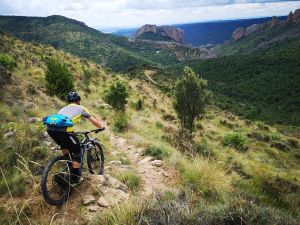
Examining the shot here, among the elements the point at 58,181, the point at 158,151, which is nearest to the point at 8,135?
the point at 58,181

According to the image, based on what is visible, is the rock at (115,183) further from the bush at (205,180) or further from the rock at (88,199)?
the bush at (205,180)

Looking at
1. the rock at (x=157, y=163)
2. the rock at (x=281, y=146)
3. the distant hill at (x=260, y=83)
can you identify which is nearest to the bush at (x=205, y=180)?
the rock at (x=157, y=163)

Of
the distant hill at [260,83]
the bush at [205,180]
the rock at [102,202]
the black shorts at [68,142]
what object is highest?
the black shorts at [68,142]

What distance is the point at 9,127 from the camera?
693cm

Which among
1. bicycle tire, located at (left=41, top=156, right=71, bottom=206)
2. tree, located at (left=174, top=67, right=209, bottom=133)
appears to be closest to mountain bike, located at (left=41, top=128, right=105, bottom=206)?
bicycle tire, located at (left=41, top=156, right=71, bottom=206)

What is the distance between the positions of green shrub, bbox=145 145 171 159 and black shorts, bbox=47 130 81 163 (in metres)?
3.65

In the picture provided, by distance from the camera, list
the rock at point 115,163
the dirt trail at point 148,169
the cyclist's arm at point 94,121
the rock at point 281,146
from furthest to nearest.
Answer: the rock at point 281,146
the rock at point 115,163
the dirt trail at point 148,169
the cyclist's arm at point 94,121

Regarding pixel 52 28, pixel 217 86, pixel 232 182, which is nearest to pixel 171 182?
pixel 232 182

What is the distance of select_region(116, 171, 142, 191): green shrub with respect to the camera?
234 inches

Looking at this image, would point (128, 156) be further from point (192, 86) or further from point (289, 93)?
point (289, 93)

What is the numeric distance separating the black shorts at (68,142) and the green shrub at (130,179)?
1373 millimetres

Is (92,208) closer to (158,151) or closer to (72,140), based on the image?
(72,140)

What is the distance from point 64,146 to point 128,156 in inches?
154

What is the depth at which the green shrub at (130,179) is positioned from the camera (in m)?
5.93
